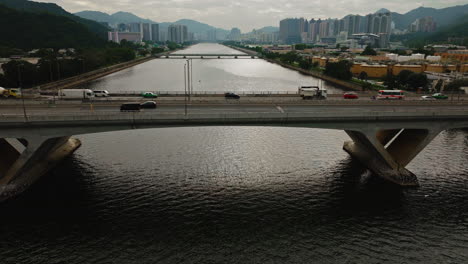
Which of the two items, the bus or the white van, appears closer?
the bus

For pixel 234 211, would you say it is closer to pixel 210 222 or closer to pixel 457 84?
pixel 210 222

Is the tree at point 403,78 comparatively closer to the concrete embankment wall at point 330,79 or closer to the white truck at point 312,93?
the concrete embankment wall at point 330,79

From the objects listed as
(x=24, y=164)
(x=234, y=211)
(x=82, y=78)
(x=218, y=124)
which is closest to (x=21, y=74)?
(x=82, y=78)

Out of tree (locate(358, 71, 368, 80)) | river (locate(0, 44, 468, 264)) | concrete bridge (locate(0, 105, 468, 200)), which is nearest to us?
river (locate(0, 44, 468, 264))

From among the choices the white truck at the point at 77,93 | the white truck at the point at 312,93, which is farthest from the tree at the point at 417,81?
the white truck at the point at 77,93

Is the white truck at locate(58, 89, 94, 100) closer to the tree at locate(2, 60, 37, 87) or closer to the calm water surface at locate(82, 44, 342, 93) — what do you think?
the tree at locate(2, 60, 37, 87)

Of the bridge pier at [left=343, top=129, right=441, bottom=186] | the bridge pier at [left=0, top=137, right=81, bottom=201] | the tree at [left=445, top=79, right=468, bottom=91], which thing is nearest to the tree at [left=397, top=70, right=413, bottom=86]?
the tree at [left=445, top=79, right=468, bottom=91]
